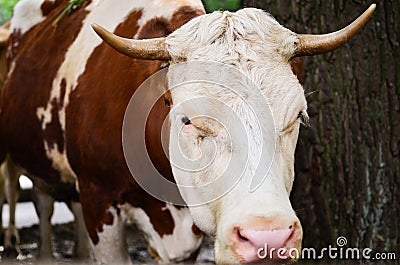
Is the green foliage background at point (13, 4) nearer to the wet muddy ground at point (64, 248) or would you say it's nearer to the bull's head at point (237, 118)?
the wet muddy ground at point (64, 248)

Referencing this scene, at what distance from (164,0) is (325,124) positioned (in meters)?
1.25

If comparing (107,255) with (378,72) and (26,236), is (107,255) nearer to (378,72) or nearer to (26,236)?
(378,72)

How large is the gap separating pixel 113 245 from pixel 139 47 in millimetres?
1539

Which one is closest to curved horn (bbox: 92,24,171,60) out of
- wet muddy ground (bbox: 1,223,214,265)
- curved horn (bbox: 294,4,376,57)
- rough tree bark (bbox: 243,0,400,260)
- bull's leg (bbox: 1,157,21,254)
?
curved horn (bbox: 294,4,376,57)

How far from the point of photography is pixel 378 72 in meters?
4.89

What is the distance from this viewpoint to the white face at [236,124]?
308cm

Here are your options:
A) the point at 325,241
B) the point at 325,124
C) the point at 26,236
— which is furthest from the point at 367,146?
the point at 26,236

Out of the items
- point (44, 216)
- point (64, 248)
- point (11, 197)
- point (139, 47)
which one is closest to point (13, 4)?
point (11, 197)

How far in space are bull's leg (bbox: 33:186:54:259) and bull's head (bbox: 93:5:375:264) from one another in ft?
10.0

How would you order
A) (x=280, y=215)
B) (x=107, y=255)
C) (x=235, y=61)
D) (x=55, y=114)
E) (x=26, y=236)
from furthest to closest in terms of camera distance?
(x=26, y=236) → (x=55, y=114) → (x=107, y=255) → (x=235, y=61) → (x=280, y=215)

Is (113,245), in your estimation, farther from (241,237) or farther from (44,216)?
(44,216)

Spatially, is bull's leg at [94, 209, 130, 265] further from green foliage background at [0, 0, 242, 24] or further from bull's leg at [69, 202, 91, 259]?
green foliage background at [0, 0, 242, 24]

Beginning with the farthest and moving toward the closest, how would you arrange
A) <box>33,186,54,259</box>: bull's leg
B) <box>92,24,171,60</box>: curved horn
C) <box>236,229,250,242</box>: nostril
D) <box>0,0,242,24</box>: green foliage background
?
<box>0,0,242,24</box>: green foliage background → <box>33,186,54,259</box>: bull's leg → <box>92,24,171,60</box>: curved horn → <box>236,229,250,242</box>: nostril

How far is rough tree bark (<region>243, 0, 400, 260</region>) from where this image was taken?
4871mm
